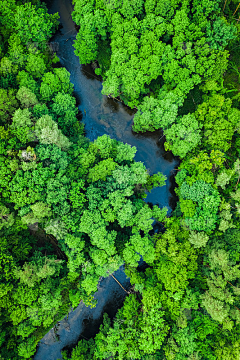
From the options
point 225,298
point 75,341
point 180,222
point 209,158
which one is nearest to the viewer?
point 225,298

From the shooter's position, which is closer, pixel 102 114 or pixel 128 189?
pixel 128 189

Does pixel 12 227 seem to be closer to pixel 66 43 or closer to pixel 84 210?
pixel 84 210

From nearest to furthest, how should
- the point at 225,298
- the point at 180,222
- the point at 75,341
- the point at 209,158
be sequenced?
1. the point at 225,298
2. the point at 209,158
3. the point at 180,222
4. the point at 75,341

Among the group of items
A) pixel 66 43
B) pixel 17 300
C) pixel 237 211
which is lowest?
pixel 237 211

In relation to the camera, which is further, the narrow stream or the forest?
the narrow stream

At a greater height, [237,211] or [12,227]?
[12,227]

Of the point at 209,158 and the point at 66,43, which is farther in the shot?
the point at 66,43

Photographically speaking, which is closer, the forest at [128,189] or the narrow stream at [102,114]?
the forest at [128,189]

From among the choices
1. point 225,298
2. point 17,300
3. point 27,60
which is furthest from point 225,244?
point 27,60
